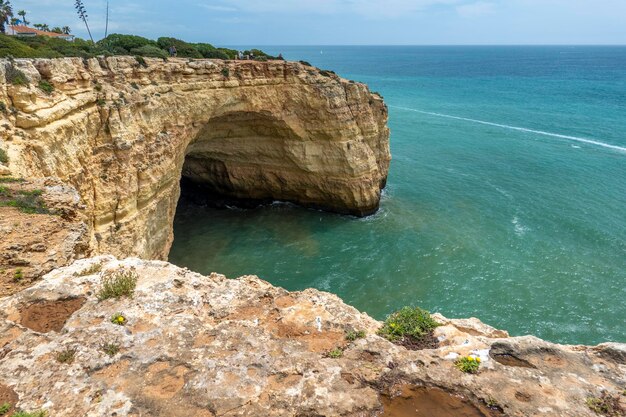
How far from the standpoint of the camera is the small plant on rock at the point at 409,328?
742 cm

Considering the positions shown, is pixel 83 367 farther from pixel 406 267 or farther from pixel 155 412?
pixel 406 267

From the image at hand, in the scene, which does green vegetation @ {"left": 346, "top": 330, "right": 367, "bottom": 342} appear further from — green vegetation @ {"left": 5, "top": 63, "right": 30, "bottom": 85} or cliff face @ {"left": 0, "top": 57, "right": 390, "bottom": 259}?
green vegetation @ {"left": 5, "top": 63, "right": 30, "bottom": 85}

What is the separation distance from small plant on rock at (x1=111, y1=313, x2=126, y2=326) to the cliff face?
15.7 feet

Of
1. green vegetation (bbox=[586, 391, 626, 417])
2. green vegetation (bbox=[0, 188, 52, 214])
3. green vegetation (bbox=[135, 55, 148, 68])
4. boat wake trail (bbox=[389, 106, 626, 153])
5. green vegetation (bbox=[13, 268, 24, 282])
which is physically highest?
green vegetation (bbox=[135, 55, 148, 68])

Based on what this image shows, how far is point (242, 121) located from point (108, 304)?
21.1m

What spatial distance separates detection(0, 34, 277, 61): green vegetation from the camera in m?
19.3

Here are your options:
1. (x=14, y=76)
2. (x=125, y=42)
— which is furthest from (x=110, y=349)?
(x=125, y=42)

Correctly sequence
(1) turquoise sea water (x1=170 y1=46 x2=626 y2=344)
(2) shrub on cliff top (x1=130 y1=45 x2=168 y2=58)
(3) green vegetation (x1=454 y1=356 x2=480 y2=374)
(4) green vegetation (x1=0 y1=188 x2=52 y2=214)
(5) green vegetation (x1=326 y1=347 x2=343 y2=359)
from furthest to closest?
(2) shrub on cliff top (x1=130 y1=45 x2=168 y2=58) → (1) turquoise sea water (x1=170 y1=46 x2=626 y2=344) → (4) green vegetation (x1=0 y1=188 x2=52 y2=214) → (5) green vegetation (x1=326 y1=347 x2=343 y2=359) → (3) green vegetation (x1=454 y1=356 x2=480 y2=374)

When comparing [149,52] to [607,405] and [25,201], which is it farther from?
[607,405]

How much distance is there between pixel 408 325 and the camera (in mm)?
7711

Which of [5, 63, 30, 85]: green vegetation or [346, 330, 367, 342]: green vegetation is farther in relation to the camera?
[5, 63, 30, 85]: green vegetation

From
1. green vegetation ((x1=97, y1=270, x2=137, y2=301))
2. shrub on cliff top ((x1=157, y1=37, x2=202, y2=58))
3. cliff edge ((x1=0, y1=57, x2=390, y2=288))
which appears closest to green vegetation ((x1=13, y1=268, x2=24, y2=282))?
cliff edge ((x1=0, y1=57, x2=390, y2=288))

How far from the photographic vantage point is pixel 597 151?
4178 centimetres

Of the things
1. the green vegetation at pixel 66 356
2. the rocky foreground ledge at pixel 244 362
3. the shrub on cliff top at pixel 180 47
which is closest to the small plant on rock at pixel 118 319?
the rocky foreground ledge at pixel 244 362
